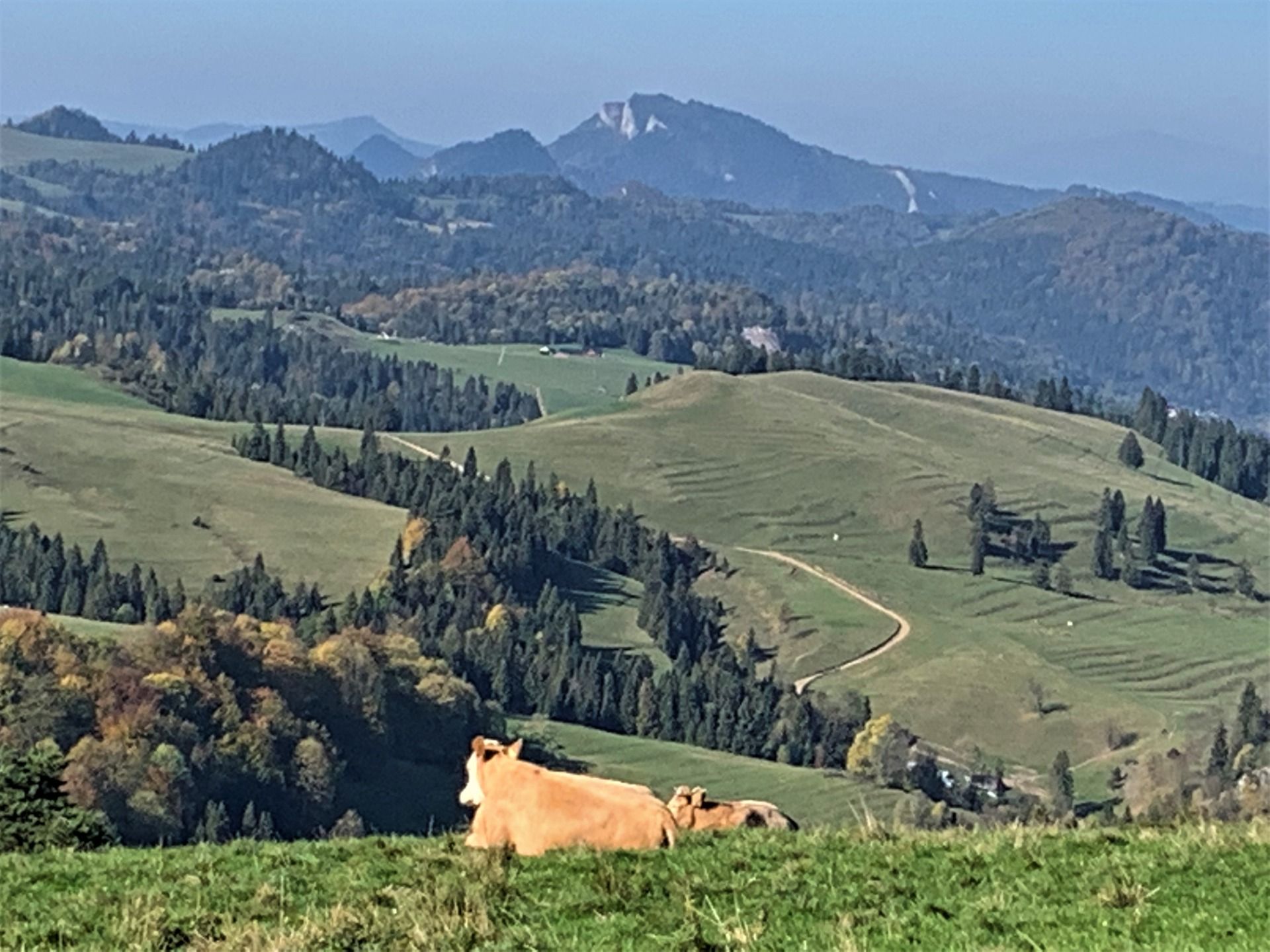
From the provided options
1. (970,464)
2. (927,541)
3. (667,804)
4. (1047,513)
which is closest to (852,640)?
(927,541)

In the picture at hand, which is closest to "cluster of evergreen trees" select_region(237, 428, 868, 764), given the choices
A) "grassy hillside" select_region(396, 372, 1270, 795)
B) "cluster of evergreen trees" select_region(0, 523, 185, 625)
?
"grassy hillside" select_region(396, 372, 1270, 795)

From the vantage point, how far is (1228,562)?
175 meters

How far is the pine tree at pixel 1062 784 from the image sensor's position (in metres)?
101

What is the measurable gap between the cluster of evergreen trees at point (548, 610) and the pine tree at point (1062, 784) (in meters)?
11.9

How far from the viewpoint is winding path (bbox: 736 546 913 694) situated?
428 ft

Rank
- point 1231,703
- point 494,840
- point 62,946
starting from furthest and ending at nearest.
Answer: point 1231,703 < point 494,840 < point 62,946

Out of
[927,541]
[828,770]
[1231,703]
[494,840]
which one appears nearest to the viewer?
[494,840]

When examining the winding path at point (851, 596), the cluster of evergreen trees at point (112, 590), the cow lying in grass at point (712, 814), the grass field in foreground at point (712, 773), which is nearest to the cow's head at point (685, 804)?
the cow lying in grass at point (712, 814)

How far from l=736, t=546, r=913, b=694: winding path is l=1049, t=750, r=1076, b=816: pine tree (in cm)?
2170

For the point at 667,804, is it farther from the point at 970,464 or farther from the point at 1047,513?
the point at 970,464

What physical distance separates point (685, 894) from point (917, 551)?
495ft

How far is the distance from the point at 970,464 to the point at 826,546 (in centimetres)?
3529

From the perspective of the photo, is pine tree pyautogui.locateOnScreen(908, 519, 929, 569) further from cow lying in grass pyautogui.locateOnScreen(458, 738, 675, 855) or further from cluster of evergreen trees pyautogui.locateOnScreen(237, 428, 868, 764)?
cow lying in grass pyautogui.locateOnScreen(458, 738, 675, 855)

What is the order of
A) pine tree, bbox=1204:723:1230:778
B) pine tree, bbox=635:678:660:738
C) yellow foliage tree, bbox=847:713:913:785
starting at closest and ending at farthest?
pine tree, bbox=1204:723:1230:778, yellow foliage tree, bbox=847:713:913:785, pine tree, bbox=635:678:660:738
